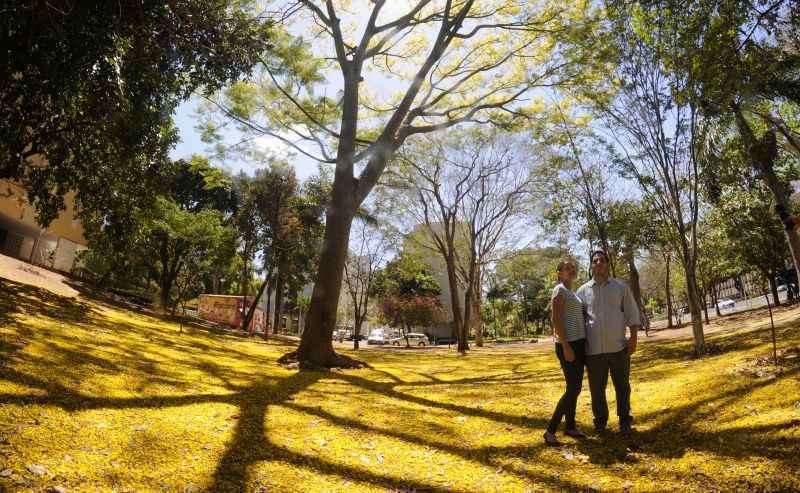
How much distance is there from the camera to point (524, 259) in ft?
87.8

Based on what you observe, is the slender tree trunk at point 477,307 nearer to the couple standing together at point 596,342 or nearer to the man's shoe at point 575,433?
the couple standing together at point 596,342

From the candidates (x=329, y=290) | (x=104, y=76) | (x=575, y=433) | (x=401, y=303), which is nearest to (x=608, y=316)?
(x=575, y=433)

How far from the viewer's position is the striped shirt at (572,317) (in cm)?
422

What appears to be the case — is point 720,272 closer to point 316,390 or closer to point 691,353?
point 691,353

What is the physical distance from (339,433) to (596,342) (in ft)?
8.75

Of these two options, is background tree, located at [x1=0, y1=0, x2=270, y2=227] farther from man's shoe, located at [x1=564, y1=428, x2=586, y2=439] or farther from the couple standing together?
man's shoe, located at [x1=564, y1=428, x2=586, y2=439]

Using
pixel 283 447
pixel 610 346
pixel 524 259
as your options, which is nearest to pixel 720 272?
pixel 524 259

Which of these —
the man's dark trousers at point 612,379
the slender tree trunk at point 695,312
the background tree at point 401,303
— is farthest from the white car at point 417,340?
the man's dark trousers at point 612,379

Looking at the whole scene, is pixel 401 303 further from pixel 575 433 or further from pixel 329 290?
pixel 575 433

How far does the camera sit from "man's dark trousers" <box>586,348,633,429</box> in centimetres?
410

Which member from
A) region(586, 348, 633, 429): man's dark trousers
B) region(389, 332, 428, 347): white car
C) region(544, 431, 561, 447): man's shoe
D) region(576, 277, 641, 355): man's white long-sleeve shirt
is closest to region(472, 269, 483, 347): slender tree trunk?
region(389, 332, 428, 347): white car

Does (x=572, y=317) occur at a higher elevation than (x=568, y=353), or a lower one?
higher

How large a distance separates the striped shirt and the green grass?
0.99 metres

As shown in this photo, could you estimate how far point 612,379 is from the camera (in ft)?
13.7
